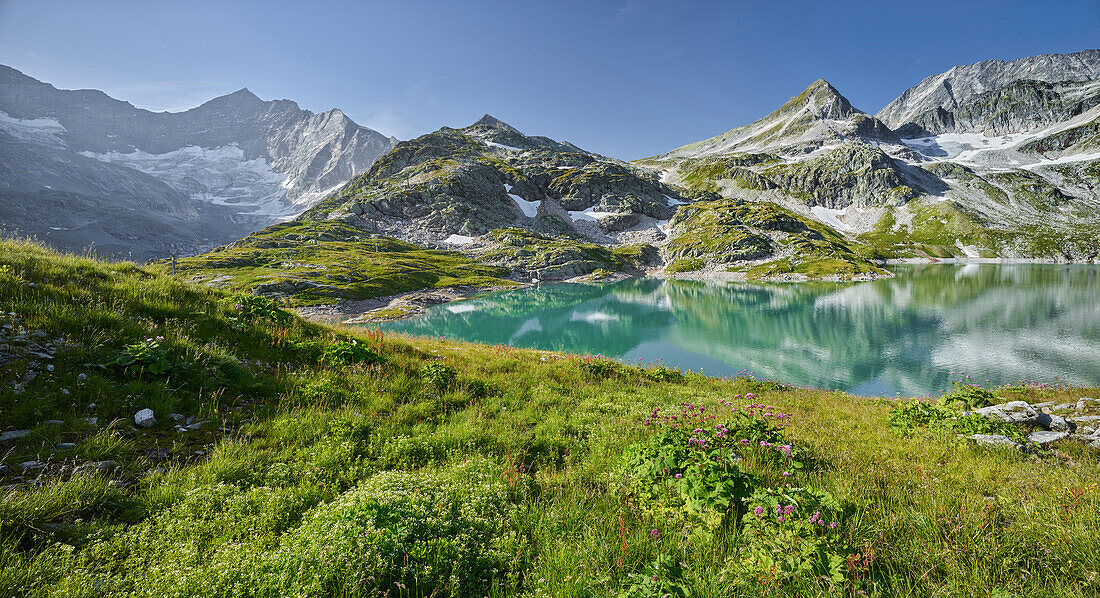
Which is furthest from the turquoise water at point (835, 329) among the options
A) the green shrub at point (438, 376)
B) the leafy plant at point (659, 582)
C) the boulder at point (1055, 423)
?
the leafy plant at point (659, 582)

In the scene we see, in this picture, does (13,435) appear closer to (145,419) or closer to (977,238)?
(145,419)

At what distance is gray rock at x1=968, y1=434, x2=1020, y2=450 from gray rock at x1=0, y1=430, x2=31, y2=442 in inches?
682

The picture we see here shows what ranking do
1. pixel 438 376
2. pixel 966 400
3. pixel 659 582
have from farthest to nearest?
pixel 966 400 → pixel 438 376 → pixel 659 582

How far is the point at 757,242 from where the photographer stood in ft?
481

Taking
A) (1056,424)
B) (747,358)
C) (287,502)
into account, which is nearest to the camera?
(287,502)

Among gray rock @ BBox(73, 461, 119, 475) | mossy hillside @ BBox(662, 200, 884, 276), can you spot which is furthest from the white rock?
mossy hillside @ BBox(662, 200, 884, 276)

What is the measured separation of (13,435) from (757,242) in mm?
168040

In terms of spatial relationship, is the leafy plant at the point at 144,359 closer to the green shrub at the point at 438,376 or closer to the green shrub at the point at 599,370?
the green shrub at the point at 438,376

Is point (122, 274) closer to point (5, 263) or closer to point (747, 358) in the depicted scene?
point (5, 263)

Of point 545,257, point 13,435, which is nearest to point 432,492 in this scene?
point 13,435

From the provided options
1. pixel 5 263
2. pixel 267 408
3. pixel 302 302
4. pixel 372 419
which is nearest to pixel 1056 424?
pixel 372 419

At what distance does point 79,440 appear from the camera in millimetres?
5430

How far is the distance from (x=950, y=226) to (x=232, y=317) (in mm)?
276478

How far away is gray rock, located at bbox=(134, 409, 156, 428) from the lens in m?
6.21
